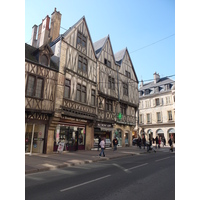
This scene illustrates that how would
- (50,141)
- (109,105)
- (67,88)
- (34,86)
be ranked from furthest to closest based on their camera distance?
(109,105) → (67,88) → (50,141) → (34,86)

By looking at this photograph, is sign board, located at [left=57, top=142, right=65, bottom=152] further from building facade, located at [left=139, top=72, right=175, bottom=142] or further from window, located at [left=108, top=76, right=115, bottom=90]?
building facade, located at [left=139, top=72, right=175, bottom=142]

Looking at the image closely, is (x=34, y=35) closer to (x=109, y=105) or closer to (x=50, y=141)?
(x=109, y=105)

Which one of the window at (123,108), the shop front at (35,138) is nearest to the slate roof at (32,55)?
the shop front at (35,138)

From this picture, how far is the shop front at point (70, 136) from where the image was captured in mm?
12964

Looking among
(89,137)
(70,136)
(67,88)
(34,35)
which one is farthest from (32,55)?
(89,137)

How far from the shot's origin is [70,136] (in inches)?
555

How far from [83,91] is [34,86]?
4.81 meters

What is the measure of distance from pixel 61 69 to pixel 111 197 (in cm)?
1116

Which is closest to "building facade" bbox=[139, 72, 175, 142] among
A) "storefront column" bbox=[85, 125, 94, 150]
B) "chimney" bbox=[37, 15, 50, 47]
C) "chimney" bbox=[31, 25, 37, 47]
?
"storefront column" bbox=[85, 125, 94, 150]

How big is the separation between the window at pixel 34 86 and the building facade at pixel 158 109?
82.8 ft

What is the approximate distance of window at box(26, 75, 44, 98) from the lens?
11.2m

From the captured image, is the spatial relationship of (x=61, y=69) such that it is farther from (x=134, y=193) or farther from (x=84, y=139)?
(x=134, y=193)
